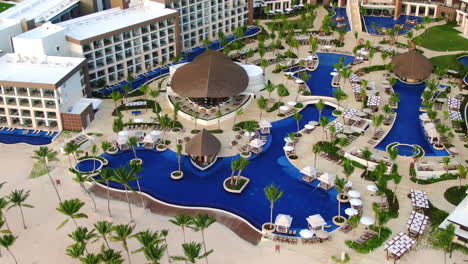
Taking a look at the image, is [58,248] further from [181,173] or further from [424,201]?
[424,201]

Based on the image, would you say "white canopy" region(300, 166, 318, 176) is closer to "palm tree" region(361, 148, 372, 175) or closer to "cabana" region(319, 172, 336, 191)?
"cabana" region(319, 172, 336, 191)

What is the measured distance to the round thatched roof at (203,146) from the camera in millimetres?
59094

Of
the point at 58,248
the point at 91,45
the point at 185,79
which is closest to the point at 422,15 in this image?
the point at 185,79

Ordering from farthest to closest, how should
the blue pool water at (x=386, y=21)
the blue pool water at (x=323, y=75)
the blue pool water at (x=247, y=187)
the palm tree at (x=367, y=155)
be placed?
the blue pool water at (x=386, y=21), the blue pool water at (x=323, y=75), the palm tree at (x=367, y=155), the blue pool water at (x=247, y=187)

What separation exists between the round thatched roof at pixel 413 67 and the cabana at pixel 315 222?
3804cm

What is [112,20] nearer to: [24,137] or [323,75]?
[24,137]

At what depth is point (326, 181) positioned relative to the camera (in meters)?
55.4

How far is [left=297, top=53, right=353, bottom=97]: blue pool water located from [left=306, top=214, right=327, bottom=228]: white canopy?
30.9 meters

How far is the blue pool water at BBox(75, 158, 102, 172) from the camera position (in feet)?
196

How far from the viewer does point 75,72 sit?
69.4 meters

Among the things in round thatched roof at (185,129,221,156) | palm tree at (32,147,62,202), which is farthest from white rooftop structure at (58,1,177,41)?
round thatched roof at (185,129,221,156)

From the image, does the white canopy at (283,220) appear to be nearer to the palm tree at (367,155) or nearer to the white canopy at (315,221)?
the white canopy at (315,221)

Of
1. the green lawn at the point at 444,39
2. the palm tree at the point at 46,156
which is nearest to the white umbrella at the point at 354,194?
the palm tree at the point at 46,156

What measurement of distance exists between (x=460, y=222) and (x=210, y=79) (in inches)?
1410
